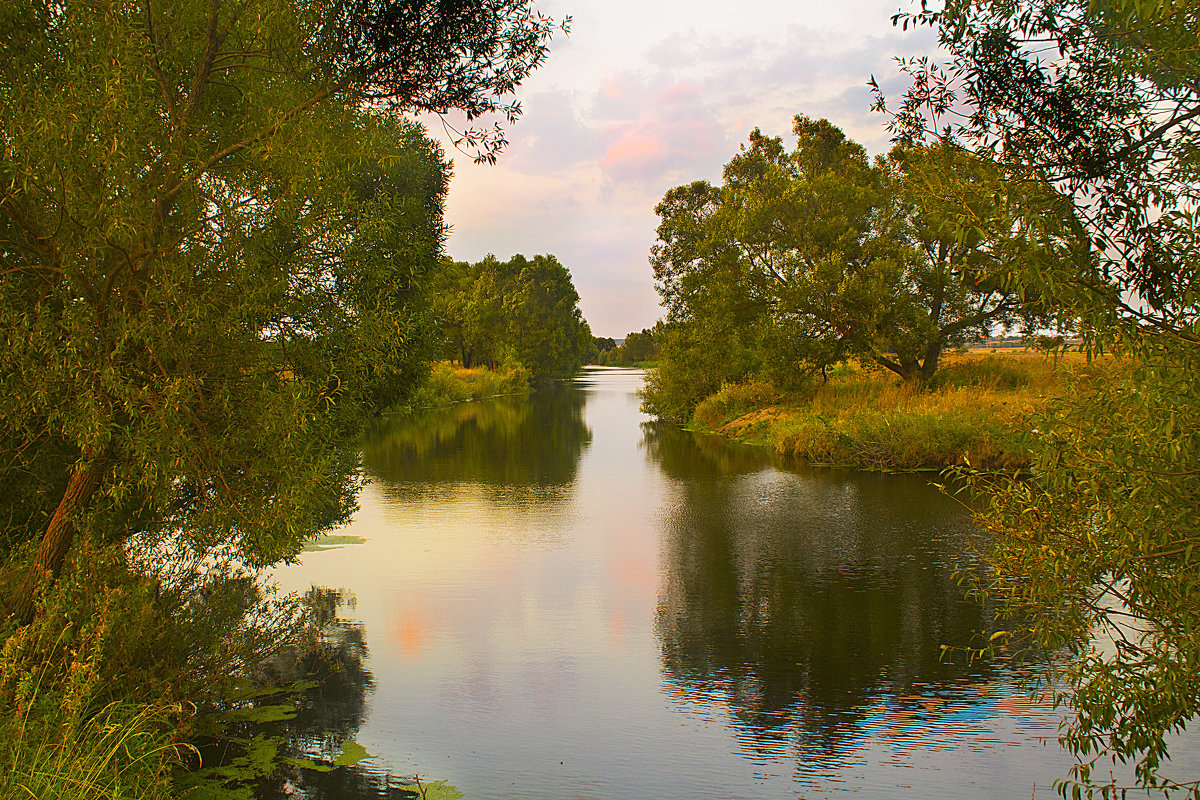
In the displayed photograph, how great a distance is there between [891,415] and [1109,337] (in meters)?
17.2

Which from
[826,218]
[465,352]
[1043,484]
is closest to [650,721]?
[1043,484]

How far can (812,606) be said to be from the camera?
936 centimetres

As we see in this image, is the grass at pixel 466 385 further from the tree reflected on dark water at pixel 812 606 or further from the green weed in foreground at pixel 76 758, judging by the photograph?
the green weed in foreground at pixel 76 758

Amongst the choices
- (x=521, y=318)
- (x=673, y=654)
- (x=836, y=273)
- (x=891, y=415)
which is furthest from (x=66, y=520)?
(x=521, y=318)

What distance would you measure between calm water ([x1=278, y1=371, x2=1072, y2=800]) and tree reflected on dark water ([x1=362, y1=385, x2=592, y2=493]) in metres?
3.44

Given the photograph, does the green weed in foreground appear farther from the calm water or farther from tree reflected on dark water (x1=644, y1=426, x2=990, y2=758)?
tree reflected on dark water (x1=644, y1=426, x2=990, y2=758)

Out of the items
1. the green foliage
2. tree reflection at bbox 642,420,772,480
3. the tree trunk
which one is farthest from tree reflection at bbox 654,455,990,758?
the green foliage

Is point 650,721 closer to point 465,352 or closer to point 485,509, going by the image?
point 485,509

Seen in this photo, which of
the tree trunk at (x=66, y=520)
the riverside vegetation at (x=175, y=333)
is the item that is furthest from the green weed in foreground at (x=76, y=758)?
the tree trunk at (x=66, y=520)

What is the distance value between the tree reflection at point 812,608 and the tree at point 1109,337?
2286 mm

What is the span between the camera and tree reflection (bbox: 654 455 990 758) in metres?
6.99

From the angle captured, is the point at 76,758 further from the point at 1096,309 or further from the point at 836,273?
the point at 836,273

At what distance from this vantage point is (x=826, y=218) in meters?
26.1

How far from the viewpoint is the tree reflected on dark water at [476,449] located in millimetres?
19797
